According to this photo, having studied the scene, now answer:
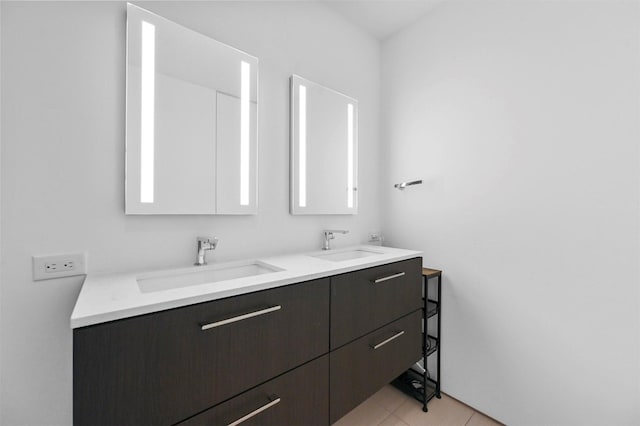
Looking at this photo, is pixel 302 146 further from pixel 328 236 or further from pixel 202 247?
pixel 202 247

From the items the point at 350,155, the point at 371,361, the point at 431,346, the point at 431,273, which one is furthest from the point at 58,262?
the point at 431,346

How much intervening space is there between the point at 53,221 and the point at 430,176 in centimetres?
197

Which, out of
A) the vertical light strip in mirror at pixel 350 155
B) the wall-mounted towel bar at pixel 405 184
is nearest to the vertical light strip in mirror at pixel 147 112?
the vertical light strip in mirror at pixel 350 155

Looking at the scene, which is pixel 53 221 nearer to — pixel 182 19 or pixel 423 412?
pixel 182 19

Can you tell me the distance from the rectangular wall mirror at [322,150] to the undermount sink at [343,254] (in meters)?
0.28

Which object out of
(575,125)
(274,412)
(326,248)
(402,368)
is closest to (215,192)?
(326,248)

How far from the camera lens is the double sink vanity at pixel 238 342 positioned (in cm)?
68

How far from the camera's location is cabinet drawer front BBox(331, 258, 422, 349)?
45.7 inches

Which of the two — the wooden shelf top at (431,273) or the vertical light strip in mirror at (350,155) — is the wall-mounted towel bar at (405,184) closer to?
the vertical light strip in mirror at (350,155)

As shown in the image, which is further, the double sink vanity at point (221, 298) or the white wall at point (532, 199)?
the white wall at point (532, 199)

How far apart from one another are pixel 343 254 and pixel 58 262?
4.51 ft

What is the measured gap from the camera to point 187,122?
1228mm

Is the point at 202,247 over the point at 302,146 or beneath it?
beneath

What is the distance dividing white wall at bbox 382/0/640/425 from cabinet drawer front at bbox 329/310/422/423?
42 centimetres
